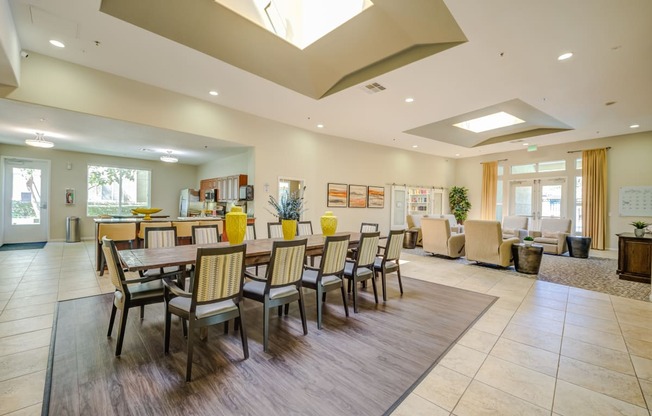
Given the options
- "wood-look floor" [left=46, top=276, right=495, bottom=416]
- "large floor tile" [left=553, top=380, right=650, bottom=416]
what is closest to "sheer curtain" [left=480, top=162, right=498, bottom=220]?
"wood-look floor" [left=46, top=276, right=495, bottom=416]

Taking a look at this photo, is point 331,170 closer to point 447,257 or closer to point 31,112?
point 447,257

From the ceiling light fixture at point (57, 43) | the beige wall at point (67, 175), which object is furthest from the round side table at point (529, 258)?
the beige wall at point (67, 175)

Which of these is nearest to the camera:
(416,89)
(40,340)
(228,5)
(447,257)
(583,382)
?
(583,382)

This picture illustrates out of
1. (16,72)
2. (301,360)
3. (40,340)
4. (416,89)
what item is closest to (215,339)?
(301,360)

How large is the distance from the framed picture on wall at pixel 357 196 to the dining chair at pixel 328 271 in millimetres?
5281

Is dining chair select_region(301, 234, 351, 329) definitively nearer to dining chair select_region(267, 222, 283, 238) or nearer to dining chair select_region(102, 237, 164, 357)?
dining chair select_region(102, 237, 164, 357)

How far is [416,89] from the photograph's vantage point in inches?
187

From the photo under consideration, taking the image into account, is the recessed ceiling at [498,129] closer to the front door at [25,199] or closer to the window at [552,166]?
the window at [552,166]

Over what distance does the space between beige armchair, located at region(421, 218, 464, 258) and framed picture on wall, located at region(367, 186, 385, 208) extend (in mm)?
2237

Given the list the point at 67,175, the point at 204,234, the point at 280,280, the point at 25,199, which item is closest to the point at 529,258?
the point at 280,280

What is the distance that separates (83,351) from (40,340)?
57cm

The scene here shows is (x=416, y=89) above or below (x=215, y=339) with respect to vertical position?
above

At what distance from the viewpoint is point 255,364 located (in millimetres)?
2158

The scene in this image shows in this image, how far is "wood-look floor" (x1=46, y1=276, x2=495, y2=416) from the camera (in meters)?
1.72
